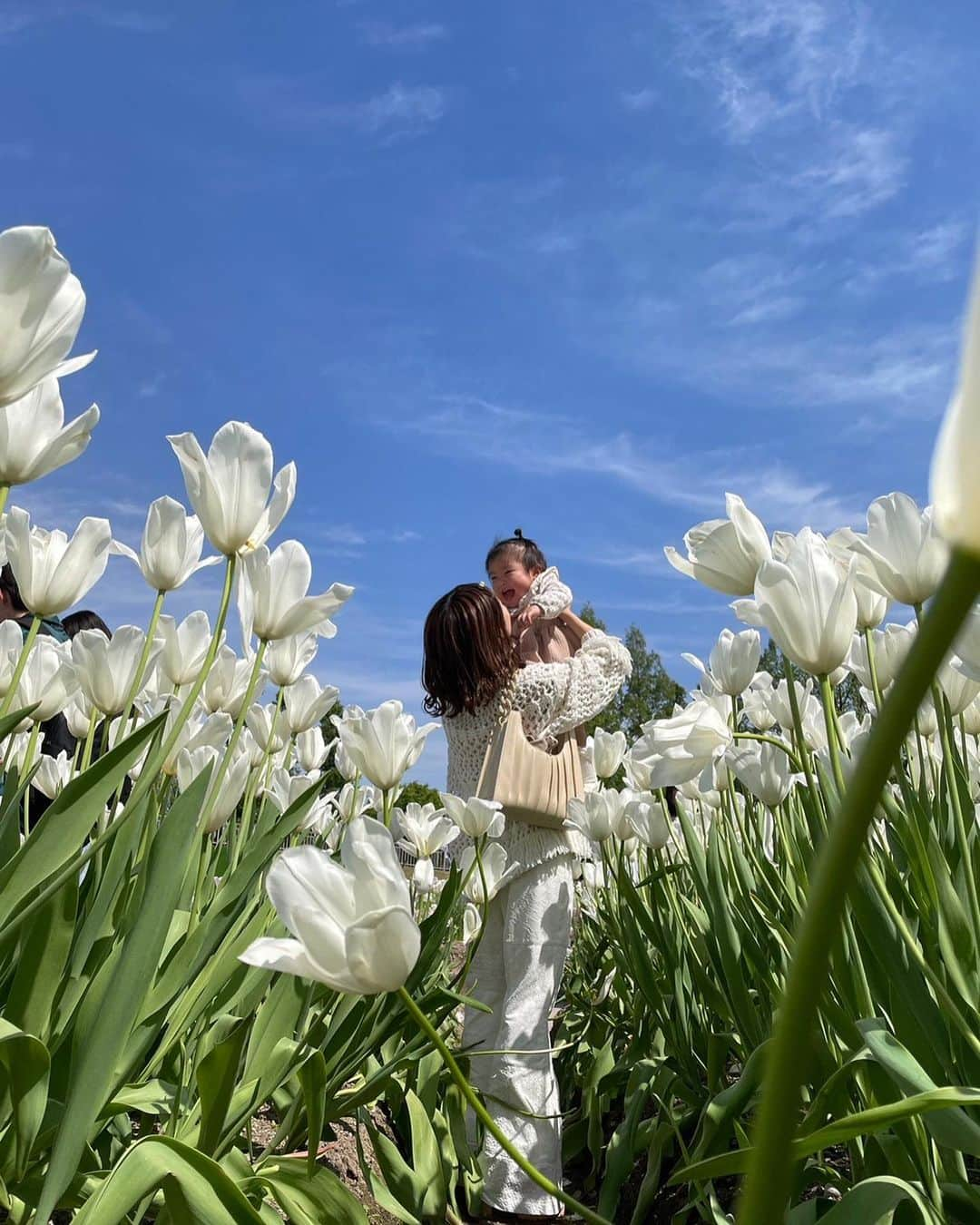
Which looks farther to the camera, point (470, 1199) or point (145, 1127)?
point (470, 1199)

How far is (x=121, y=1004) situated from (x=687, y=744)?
3.06ft

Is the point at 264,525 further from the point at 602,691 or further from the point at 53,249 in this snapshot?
the point at 602,691

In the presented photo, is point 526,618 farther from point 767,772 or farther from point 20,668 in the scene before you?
point 20,668

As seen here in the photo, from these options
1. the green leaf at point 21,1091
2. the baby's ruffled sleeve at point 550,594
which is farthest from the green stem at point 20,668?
the baby's ruffled sleeve at point 550,594

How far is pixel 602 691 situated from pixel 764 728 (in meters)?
1.00

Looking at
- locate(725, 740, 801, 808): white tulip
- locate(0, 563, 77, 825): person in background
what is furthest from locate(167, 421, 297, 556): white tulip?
locate(725, 740, 801, 808): white tulip

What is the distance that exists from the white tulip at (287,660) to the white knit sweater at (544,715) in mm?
1642

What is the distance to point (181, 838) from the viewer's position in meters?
1.50

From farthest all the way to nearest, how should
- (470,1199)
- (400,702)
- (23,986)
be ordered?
(470,1199) < (400,702) < (23,986)

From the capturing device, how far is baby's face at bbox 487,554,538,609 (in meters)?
4.54

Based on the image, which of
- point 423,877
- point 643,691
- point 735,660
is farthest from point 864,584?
point 643,691

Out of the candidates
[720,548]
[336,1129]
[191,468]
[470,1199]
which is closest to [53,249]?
[191,468]

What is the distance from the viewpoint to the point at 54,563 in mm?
1764

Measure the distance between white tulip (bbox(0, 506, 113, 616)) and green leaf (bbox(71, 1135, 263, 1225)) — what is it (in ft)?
2.84
